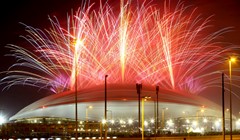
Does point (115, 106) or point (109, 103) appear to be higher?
point (109, 103)

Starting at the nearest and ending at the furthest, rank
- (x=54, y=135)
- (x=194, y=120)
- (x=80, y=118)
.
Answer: (x=54, y=135) < (x=80, y=118) < (x=194, y=120)

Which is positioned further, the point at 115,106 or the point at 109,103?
the point at 115,106

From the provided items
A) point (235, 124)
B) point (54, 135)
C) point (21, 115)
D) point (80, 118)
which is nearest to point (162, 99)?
point (80, 118)

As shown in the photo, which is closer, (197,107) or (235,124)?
(197,107)

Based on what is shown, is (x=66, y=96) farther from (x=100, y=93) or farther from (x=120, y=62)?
(x=120, y=62)

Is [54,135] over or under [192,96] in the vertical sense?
under

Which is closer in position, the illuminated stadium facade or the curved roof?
the curved roof

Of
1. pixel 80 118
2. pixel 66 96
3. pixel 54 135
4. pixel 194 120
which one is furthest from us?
pixel 194 120

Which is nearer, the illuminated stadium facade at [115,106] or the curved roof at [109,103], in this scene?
the curved roof at [109,103]
